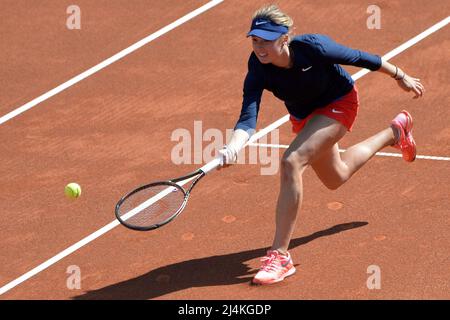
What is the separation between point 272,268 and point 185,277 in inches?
28.1

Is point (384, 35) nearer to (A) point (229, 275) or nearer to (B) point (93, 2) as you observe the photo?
(B) point (93, 2)

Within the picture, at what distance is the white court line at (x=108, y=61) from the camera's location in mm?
12637

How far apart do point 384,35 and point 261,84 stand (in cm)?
440

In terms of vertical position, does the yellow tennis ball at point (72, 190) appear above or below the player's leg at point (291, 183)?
above

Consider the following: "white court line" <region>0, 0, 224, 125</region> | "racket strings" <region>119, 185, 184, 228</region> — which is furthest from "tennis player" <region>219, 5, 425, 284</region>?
"white court line" <region>0, 0, 224, 125</region>

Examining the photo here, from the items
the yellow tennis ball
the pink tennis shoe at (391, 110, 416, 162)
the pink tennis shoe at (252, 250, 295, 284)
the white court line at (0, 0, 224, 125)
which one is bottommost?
the pink tennis shoe at (252, 250, 295, 284)

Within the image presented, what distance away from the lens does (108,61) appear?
13414 millimetres

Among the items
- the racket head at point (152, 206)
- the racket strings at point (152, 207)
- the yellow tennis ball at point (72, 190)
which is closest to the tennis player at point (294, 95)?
the racket head at point (152, 206)

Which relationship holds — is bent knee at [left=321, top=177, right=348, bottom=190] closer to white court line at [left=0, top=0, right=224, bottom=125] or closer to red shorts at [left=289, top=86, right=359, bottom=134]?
red shorts at [left=289, top=86, right=359, bottom=134]

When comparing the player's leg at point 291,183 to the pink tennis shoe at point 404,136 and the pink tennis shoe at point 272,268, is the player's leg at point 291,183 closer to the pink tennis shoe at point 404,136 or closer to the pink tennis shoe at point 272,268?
the pink tennis shoe at point 272,268

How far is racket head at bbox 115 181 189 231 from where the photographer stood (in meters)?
8.91

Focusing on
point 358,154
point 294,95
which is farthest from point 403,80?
point 294,95

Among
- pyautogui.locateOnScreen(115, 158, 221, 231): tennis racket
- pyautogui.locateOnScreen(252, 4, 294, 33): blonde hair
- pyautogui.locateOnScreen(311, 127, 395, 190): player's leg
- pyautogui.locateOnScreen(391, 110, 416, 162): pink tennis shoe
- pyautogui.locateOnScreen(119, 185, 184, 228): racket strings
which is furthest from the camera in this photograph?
pyautogui.locateOnScreen(391, 110, 416, 162): pink tennis shoe

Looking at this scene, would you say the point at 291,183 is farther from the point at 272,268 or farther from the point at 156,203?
the point at 156,203
